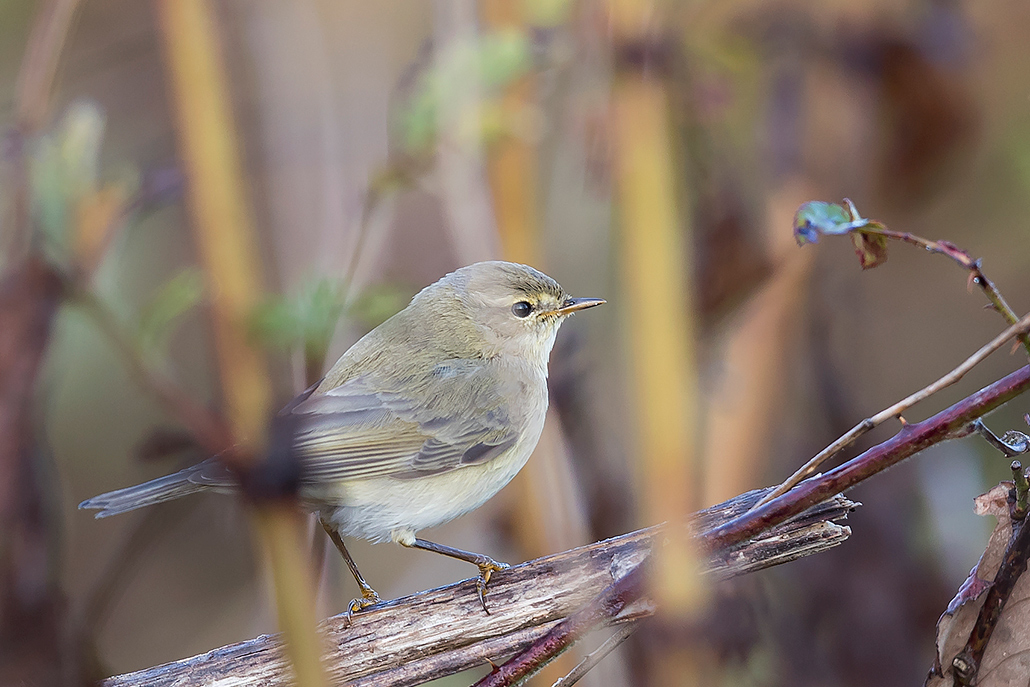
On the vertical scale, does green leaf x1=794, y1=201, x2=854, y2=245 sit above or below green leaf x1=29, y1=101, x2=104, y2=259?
below

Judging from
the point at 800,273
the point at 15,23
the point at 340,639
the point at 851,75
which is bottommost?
the point at 340,639

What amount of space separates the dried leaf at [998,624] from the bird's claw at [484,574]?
0.86m

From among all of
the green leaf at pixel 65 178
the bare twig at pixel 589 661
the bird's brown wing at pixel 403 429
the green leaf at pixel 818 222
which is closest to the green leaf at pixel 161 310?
the green leaf at pixel 65 178

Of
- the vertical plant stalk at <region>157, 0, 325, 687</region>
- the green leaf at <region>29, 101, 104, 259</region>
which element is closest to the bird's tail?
the green leaf at <region>29, 101, 104, 259</region>

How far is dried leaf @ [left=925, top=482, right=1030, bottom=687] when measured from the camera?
1209 millimetres

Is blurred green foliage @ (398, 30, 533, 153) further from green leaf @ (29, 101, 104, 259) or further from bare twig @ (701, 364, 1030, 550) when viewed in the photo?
bare twig @ (701, 364, 1030, 550)

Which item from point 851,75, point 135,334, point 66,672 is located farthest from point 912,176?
point 66,672

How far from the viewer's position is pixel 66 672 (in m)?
1.64

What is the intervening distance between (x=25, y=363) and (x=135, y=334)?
0.44 metres

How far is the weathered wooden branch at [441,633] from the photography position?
1.71 metres

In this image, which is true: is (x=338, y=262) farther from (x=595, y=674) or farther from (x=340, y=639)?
(x=595, y=674)

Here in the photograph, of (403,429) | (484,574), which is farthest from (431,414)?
(484,574)

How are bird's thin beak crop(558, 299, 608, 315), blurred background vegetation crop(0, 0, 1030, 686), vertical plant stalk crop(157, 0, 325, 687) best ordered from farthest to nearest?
1. bird's thin beak crop(558, 299, 608, 315)
2. blurred background vegetation crop(0, 0, 1030, 686)
3. vertical plant stalk crop(157, 0, 325, 687)

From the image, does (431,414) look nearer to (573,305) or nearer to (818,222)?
(573,305)
